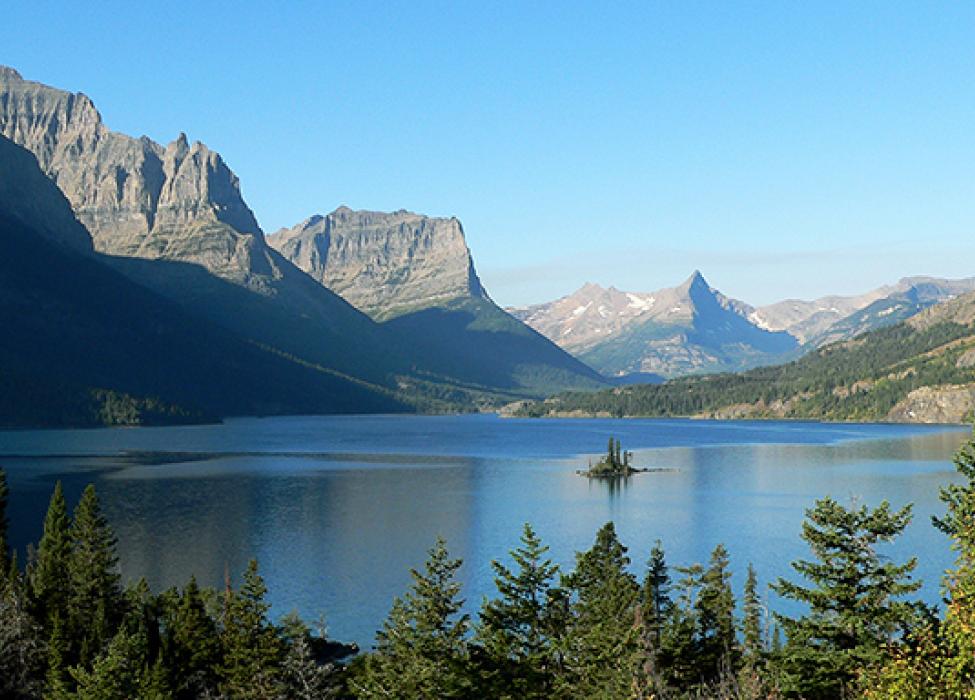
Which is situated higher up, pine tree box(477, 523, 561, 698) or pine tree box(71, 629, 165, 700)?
pine tree box(477, 523, 561, 698)

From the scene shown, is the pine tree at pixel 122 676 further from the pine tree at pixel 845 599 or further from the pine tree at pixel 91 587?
the pine tree at pixel 845 599

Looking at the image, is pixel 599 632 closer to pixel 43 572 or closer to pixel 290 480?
pixel 43 572

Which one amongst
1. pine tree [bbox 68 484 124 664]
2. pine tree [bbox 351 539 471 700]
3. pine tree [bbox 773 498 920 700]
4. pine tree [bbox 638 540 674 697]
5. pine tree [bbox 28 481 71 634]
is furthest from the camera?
pine tree [bbox 28 481 71 634]

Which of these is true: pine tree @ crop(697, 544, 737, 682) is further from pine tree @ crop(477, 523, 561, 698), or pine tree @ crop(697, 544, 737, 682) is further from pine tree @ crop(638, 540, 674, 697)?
pine tree @ crop(477, 523, 561, 698)

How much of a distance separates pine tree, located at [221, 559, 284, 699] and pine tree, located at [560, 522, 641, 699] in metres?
18.1

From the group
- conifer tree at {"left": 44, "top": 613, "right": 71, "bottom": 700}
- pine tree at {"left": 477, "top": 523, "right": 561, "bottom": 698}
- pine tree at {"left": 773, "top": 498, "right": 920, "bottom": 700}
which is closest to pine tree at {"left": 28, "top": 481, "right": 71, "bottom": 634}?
conifer tree at {"left": 44, "top": 613, "right": 71, "bottom": 700}

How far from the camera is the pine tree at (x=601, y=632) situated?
4991cm

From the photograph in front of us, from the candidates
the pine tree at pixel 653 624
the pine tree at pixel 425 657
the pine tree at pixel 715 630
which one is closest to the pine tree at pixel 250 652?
the pine tree at pixel 425 657

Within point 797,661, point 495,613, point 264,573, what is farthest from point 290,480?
point 797,661

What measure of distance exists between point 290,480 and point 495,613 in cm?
14787

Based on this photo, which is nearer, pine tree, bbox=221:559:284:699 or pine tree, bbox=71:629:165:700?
pine tree, bbox=71:629:165:700

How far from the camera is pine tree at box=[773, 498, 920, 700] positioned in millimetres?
40469

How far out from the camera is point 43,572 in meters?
81.6

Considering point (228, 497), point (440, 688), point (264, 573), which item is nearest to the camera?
point (440, 688)
